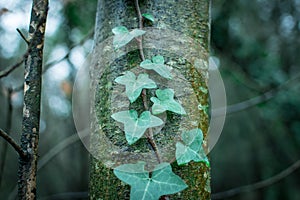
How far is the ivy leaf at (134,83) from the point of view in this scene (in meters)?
0.67

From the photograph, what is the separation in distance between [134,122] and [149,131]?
36 millimetres

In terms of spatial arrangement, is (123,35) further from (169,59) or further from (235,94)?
(235,94)

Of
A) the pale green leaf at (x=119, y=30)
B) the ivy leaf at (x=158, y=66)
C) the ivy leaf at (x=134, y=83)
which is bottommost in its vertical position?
the ivy leaf at (x=134, y=83)

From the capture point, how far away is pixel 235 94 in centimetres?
355

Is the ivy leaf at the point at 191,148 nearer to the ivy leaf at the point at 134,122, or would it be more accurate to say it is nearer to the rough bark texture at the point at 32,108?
the ivy leaf at the point at 134,122

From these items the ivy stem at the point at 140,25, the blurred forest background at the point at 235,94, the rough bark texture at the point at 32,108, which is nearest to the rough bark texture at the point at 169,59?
the ivy stem at the point at 140,25

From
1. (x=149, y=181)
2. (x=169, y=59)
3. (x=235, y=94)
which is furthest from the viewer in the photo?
(x=235, y=94)

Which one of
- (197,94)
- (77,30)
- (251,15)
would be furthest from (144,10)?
(251,15)

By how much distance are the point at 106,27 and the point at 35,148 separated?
0.32 metres

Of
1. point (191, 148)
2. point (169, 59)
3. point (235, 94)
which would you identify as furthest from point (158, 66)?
point (235, 94)

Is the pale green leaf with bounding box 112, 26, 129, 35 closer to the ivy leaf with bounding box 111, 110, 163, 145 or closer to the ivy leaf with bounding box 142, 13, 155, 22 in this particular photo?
the ivy leaf with bounding box 142, 13, 155, 22

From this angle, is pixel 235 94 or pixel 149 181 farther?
pixel 235 94

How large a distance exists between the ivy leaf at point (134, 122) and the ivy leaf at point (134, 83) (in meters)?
0.03

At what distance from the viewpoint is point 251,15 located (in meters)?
3.08
